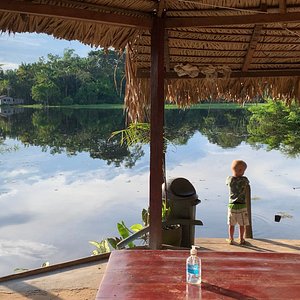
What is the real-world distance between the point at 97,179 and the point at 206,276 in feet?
33.5

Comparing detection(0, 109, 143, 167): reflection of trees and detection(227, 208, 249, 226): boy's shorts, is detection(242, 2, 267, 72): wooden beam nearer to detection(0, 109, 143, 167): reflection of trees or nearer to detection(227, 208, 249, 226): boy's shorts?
detection(227, 208, 249, 226): boy's shorts

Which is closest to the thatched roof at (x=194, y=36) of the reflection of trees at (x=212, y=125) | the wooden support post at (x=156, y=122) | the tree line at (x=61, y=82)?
the wooden support post at (x=156, y=122)

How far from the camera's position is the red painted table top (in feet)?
5.39

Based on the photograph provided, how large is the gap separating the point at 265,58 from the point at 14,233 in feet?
17.2

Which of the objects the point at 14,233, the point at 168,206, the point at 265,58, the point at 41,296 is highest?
the point at 265,58

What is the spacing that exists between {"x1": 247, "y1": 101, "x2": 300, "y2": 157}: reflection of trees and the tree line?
451 centimetres

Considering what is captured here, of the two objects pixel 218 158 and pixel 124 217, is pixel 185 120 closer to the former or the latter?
pixel 218 158

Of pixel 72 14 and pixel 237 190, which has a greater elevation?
pixel 72 14

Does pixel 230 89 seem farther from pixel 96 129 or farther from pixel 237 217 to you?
pixel 96 129

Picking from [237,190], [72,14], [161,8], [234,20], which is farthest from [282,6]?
[237,190]

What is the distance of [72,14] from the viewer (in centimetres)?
275

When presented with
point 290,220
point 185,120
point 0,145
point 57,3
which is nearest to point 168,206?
point 57,3

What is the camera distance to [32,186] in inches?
445

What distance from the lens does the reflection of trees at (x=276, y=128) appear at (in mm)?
13664
